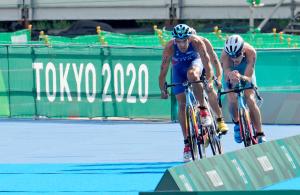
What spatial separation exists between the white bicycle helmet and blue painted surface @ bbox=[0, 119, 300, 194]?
1607 mm

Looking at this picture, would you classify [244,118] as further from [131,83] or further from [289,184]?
[131,83]

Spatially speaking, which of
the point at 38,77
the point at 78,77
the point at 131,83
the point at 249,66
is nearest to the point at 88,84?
the point at 78,77

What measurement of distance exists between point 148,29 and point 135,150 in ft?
98.6

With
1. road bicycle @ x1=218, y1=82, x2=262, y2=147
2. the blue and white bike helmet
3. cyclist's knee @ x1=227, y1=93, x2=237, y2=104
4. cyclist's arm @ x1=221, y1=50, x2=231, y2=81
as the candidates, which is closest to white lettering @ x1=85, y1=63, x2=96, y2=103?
cyclist's knee @ x1=227, y1=93, x2=237, y2=104

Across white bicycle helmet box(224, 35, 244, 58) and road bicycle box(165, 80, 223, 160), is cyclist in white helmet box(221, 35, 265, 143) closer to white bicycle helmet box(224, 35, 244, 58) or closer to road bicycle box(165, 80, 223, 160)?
white bicycle helmet box(224, 35, 244, 58)

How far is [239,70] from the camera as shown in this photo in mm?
15125

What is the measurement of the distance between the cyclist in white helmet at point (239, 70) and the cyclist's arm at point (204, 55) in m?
0.28

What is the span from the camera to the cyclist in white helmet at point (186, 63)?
14.5 m

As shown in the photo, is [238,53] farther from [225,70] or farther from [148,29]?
[148,29]

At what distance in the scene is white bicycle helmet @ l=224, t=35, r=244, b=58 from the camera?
571 inches

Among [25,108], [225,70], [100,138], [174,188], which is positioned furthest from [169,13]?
[174,188]

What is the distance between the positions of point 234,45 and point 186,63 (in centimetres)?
66

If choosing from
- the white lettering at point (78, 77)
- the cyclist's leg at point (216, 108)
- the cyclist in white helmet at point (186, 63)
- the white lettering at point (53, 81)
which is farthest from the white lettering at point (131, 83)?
the cyclist in white helmet at point (186, 63)

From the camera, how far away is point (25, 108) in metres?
23.8
